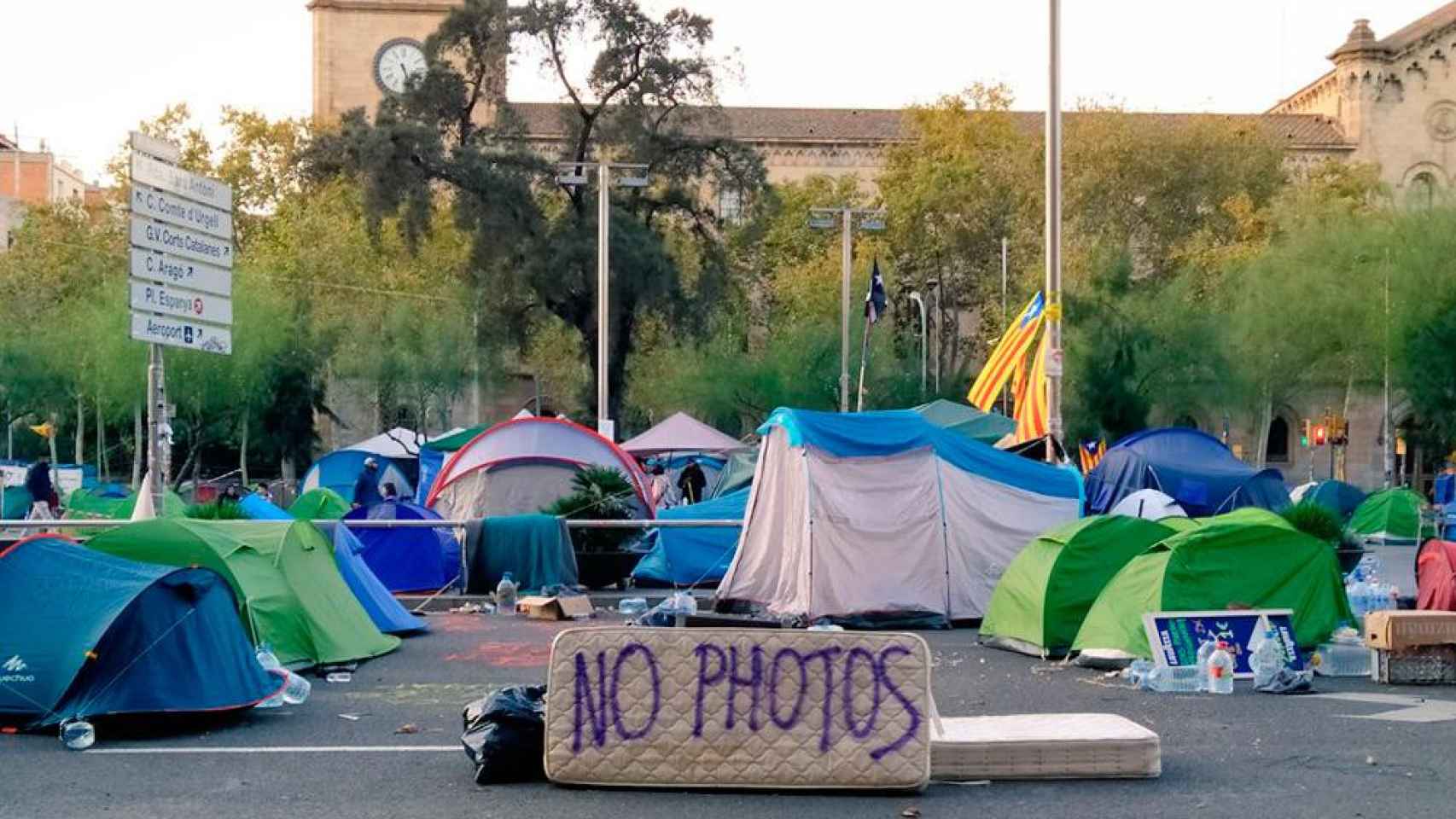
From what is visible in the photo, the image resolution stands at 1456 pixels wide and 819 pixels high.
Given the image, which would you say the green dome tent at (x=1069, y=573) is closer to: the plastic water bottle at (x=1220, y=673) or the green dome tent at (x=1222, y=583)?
the green dome tent at (x=1222, y=583)

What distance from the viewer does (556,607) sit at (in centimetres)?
2036

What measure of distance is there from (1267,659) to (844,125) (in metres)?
69.9

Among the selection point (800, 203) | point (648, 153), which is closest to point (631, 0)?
point (648, 153)

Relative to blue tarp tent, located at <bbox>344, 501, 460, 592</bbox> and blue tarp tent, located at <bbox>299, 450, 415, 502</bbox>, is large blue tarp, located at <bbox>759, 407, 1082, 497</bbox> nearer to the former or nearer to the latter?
blue tarp tent, located at <bbox>344, 501, 460, 592</bbox>

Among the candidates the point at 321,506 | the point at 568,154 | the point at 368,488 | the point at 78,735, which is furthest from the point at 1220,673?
the point at 568,154

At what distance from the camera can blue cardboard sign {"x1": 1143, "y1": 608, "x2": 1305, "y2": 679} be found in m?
14.3

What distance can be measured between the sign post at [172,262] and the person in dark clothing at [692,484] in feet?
62.7

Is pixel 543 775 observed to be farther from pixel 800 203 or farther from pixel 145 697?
pixel 800 203

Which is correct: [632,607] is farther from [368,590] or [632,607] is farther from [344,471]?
[344,471]

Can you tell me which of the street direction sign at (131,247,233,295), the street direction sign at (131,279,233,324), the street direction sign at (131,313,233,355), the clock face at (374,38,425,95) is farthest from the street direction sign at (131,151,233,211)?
the clock face at (374,38,425,95)

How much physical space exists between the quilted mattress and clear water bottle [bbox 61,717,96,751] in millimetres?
3085

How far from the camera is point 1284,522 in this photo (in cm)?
1571

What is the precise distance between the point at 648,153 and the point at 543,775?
35.6m

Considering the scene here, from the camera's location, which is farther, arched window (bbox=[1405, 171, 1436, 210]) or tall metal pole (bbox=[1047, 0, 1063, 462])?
arched window (bbox=[1405, 171, 1436, 210])
